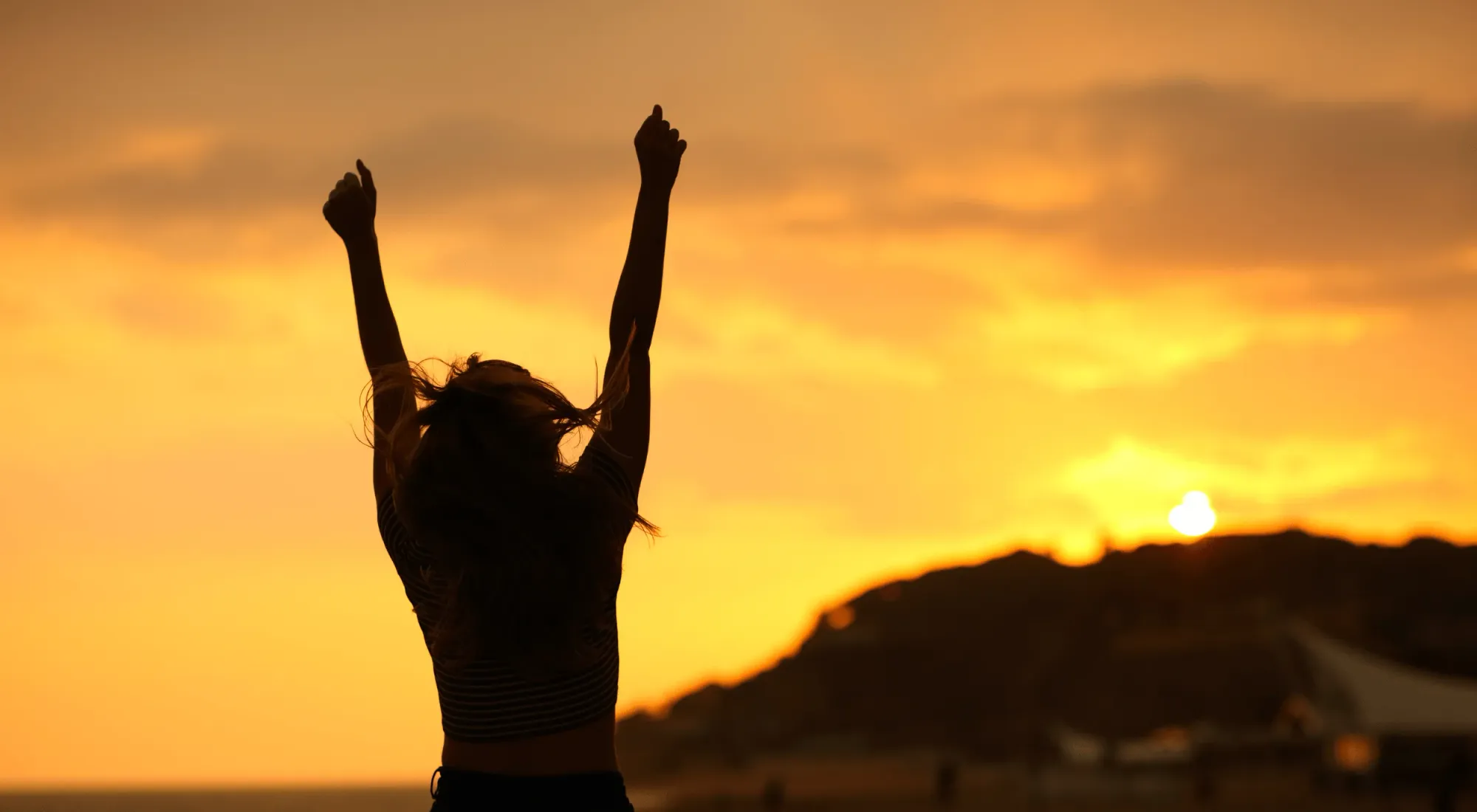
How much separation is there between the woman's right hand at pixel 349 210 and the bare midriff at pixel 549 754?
1125 millimetres

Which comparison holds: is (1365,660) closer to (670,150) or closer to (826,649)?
(670,150)

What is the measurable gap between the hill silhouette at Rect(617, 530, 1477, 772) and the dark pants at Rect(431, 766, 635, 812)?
319 ft

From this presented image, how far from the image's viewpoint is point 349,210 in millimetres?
2916

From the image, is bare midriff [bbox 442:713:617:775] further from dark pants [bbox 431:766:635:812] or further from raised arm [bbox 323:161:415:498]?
raised arm [bbox 323:161:415:498]

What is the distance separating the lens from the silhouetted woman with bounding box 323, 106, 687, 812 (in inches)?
88.5

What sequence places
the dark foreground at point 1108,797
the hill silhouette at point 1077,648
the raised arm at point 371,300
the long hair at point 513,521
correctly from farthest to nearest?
1. the hill silhouette at point 1077,648
2. the dark foreground at point 1108,797
3. the raised arm at point 371,300
4. the long hair at point 513,521

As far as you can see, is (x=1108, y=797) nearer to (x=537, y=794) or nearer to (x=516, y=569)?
(x=537, y=794)

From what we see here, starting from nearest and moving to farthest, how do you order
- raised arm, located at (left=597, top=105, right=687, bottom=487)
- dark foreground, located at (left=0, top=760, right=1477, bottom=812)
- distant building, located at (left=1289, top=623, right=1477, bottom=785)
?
raised arm, located at (left=597, top=105, right=687, bottom=487), dark foreground, located at (left=0, top=760, right=1477, bottom=812), distant building, located at (left=1289, top=623, right=1477, bottom=785)

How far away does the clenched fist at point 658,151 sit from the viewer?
2.85 metres

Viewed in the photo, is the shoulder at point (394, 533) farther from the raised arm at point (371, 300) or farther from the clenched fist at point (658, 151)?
the clenched fist at point (658, 151)

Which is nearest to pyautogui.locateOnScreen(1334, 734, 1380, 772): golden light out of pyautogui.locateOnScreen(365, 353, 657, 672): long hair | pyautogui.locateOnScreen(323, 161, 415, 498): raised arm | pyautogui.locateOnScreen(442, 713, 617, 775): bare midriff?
pyautogui.locateOnScreen(323, 161, 415, 498): raised arm

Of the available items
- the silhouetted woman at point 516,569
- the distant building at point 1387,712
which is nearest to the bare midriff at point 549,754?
the silhouetted woman at point 516,569

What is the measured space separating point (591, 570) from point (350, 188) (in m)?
1.10

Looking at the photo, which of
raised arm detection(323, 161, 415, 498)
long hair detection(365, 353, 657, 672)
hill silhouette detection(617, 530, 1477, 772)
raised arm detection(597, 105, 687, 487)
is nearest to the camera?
long hair detection(365, 353, 657, 672)
